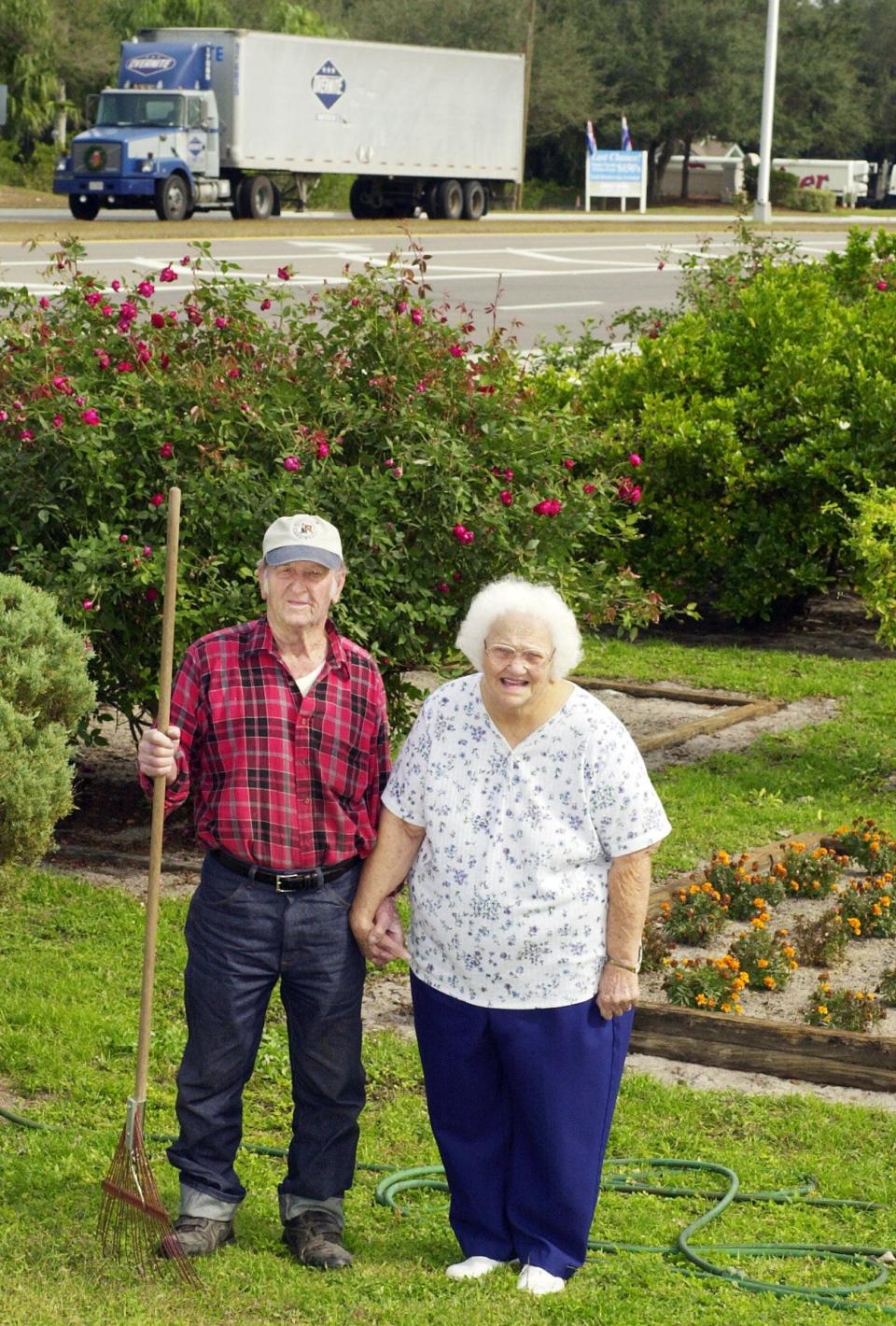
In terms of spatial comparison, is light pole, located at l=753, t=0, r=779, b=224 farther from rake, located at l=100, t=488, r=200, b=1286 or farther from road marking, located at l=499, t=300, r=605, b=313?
rake, located at l=100, t=488, r=200, b=1286

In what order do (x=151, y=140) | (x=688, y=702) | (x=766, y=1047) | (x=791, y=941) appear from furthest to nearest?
1. (x=151, y=140)
2. (x=688, y=702)
3. (x=791, y=941)
4. (x=766, y=1047)

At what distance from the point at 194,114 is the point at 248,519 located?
3074cm

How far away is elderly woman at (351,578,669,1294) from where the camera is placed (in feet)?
13.1

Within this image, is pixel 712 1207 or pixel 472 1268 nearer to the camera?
pixel 472 1268

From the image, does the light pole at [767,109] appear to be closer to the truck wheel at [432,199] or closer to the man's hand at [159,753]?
the truck wheel at [432,199]

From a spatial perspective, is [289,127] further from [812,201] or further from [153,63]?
[812,201]

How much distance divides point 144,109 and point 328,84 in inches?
211

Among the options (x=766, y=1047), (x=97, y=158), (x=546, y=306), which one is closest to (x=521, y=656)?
(x=766, y=1047)

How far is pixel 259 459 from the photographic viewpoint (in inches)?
287

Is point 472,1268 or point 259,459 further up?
point 259,459

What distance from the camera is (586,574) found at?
8328 millimetres

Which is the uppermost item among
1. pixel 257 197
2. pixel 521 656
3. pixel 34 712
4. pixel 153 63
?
pixel 153 63

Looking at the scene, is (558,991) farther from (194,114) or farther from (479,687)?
(194,114)

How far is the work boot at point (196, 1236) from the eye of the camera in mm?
4188
